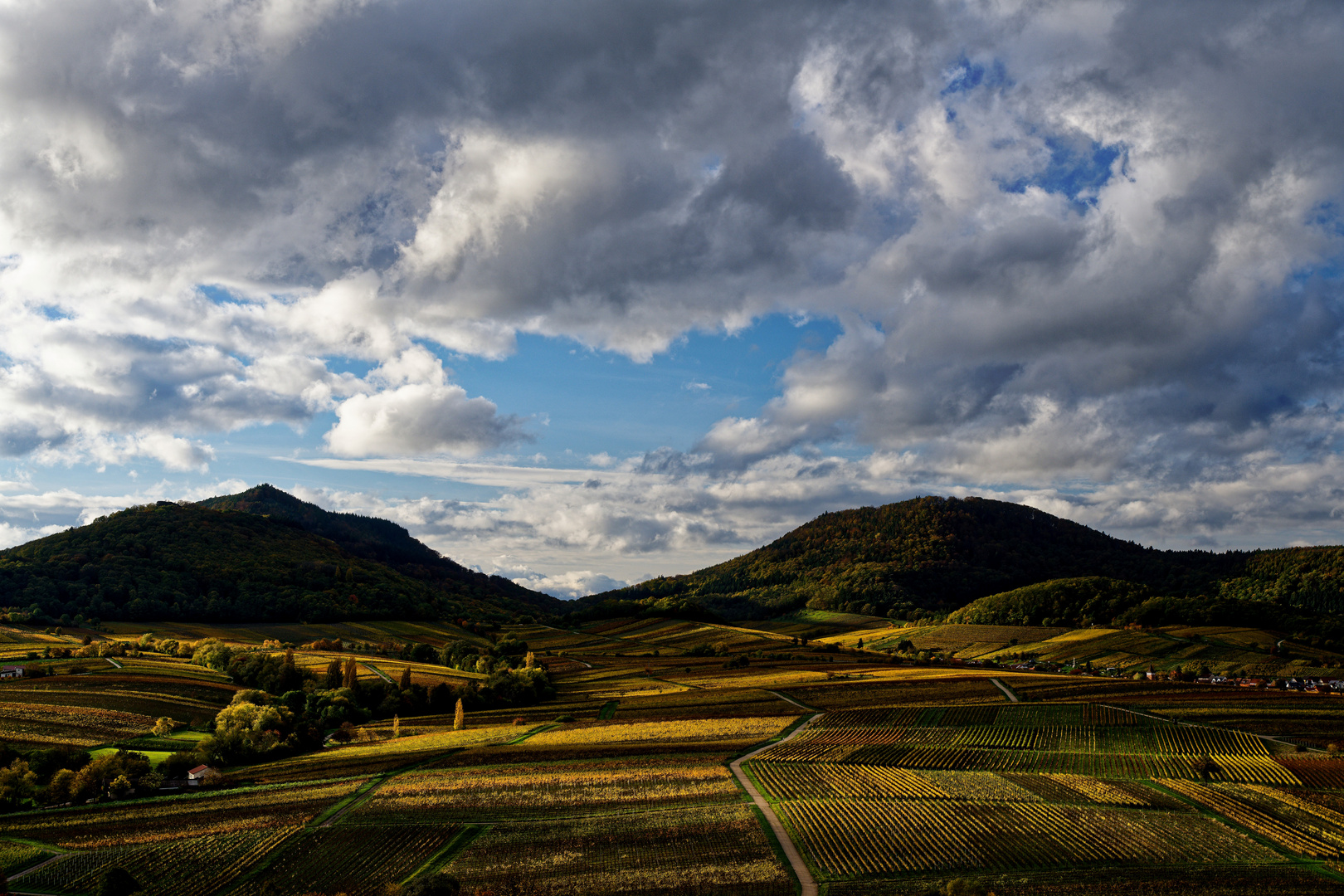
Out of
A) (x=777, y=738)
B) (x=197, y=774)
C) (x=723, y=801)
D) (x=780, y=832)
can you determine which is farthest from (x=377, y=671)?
(x=780, y=832)

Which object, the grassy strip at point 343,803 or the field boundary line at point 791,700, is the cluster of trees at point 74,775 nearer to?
the grassy strip at point 343,803

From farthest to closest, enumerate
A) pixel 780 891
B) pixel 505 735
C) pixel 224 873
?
pixel 505 735 → pixel 224 873 → pixel 780 891

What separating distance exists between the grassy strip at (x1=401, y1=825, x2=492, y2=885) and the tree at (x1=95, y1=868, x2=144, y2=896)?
13.5 meters

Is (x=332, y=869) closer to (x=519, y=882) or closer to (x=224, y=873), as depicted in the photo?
(x=224, y=873)

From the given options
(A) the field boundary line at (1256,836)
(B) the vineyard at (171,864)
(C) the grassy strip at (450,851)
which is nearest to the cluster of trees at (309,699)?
(B) the vineyard at (171,864)

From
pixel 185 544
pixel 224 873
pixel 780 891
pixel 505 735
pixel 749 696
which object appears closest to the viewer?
pixel 780 891

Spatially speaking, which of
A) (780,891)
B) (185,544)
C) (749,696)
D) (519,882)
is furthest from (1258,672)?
(185,544)

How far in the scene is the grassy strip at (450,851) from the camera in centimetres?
4247

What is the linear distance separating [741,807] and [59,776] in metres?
48.8

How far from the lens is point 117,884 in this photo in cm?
4075

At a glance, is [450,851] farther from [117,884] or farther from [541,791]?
[117,884]

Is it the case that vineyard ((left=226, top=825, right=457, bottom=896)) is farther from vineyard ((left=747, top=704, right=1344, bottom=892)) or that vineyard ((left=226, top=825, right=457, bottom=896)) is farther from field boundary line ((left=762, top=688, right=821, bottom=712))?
field boundary line ((left=762, top=688, right=821, bottom=712))

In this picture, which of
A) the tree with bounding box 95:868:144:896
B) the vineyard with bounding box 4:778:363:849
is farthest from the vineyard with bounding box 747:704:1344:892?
the tree with bounding box 95:868:144:896

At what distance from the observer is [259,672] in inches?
3999
